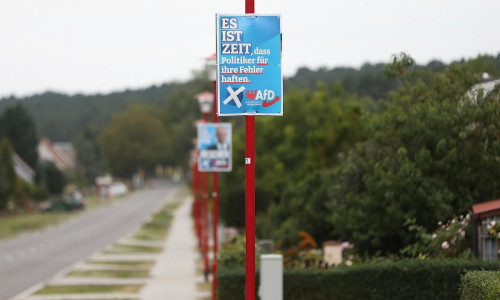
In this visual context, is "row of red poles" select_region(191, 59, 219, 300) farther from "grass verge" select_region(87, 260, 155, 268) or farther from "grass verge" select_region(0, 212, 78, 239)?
"grass verge" select_region(0, 212, 78, 239)

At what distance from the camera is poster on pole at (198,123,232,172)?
2178 cm

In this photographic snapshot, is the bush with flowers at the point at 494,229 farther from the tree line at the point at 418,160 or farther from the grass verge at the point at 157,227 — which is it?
the grass verge at the point at 157,227

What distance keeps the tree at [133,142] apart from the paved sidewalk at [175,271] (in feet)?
305

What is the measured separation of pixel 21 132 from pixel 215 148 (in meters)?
91.0

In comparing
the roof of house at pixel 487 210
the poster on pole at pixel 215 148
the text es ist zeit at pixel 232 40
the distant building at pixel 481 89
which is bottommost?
the roof of house at pixel 487 210

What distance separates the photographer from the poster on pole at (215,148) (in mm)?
21781

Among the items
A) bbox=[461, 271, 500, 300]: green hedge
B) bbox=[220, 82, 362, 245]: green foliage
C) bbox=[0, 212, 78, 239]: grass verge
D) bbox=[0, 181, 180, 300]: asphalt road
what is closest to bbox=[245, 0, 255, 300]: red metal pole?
bbox=[461, 271, 500, 300]: green hedge

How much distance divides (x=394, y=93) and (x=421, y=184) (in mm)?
2915

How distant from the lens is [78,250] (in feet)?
150

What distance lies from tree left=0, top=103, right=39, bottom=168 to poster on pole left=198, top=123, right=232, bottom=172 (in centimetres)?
8948

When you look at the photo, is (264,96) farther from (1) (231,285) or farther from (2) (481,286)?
(1) (231,285)

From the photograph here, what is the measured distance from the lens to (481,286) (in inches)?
442

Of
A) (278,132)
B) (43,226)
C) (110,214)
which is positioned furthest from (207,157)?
(110,214)

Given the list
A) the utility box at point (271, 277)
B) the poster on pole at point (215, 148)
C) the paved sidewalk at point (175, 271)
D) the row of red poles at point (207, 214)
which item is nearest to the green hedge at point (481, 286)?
the utility box at point (271, 277)
